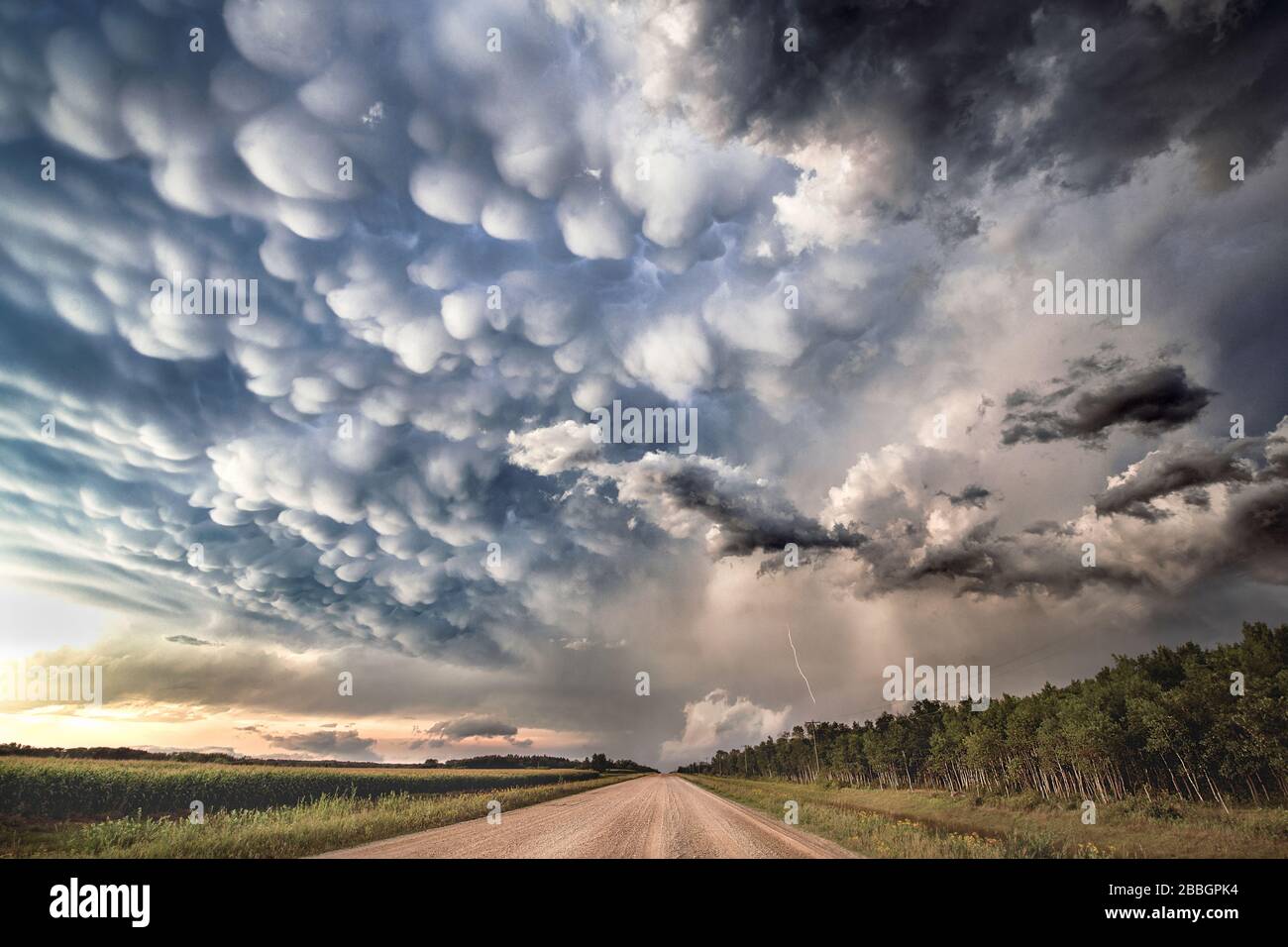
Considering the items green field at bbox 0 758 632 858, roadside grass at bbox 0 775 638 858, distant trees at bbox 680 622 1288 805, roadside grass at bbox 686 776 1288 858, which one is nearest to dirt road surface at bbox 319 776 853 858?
roadside grass at bbox 0 775 638 858

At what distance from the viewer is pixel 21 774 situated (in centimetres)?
3250

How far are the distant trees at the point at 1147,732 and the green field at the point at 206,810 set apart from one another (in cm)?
6647

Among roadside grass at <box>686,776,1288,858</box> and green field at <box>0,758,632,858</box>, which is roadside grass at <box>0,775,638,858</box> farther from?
roadside grass at <box>686,776,1288,858</box>

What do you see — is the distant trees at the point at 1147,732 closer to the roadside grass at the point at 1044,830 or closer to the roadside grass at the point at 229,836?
the roadside grass at the point at 1044,830

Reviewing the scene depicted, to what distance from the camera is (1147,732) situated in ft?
216

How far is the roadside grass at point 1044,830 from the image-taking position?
20.3 metres

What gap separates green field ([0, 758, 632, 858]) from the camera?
17594 mm

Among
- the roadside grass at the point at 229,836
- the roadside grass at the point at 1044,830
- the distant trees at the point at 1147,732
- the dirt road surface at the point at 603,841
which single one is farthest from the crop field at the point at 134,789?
the distant trees at the point at 1147,732

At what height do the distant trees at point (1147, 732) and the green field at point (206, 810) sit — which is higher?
the green field at point (206, 810)

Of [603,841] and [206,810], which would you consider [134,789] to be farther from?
[603,841]

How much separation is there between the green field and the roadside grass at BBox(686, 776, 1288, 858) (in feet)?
63.7
